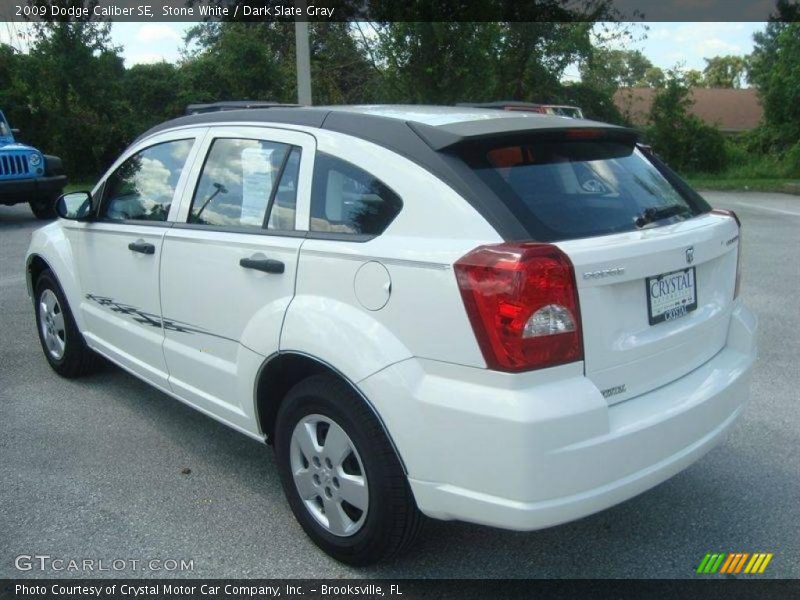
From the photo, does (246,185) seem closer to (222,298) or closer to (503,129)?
(222,298)

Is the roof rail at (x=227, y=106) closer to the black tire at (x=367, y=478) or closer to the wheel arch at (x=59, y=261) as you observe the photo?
the wheel arch at (x=59, y=261)

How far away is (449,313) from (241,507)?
168 cm

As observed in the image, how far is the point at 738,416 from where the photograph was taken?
3322mm

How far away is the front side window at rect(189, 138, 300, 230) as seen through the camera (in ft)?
11.2

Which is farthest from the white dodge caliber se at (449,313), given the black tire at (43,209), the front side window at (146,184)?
the black tire at (43,209)

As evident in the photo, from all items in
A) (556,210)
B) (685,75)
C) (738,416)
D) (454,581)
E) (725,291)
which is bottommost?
(454,581)

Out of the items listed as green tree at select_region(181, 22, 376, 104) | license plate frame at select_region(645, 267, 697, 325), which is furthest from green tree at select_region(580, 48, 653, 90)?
license plate frame at select_region(645, 267, 697, 325)

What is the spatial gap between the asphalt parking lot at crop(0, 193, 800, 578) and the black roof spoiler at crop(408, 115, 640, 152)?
1699mm

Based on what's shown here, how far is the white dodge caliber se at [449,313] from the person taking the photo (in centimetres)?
260

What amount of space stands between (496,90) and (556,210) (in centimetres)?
2100

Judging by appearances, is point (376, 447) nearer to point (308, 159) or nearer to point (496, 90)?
point (308, 159)

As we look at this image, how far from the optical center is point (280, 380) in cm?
339

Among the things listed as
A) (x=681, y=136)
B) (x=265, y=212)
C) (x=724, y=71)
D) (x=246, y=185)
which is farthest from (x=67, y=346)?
(x=724, y=71)

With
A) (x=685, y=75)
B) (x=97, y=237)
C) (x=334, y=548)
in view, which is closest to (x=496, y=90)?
(x=685, y=75)
